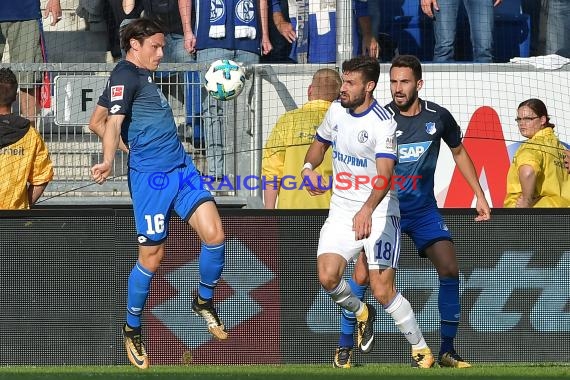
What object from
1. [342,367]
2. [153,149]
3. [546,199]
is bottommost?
[342,367]

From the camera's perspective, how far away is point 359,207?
998cm

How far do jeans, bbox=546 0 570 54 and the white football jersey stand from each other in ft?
15.5

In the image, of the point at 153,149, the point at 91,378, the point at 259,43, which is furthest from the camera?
the point at 259,43

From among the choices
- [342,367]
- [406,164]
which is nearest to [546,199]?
[406,164]

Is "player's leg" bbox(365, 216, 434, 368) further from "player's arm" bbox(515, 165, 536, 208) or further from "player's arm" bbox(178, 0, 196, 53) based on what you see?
"player's arm" bbox(178, 0, 196, 53)

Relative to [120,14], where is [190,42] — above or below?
below

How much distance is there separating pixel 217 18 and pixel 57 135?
80.8 inches

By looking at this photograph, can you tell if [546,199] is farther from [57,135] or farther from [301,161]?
[57,135]

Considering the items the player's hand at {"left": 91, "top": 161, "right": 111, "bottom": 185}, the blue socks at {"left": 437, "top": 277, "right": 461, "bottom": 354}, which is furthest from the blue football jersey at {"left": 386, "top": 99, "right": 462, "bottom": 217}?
the player's hand at {"left": 91, "top": 161, "right": 111, "bottom": 185}

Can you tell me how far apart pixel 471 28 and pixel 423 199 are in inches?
162

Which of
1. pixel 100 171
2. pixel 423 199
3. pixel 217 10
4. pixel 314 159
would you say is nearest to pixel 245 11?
A: pixel 217 10

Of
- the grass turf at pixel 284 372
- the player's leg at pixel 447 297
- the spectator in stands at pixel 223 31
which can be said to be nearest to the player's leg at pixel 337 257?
the grass turf at pixel 284 372

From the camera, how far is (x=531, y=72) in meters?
13.2

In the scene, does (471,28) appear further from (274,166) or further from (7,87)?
(7,87)
